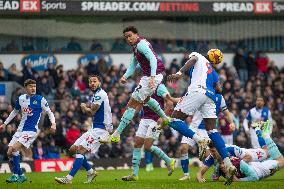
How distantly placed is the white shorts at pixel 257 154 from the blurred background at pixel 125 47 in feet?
35.5

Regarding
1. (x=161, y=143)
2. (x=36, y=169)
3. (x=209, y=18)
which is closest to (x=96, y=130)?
(x=36, y=169)

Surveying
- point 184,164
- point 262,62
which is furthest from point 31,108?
point 262,62

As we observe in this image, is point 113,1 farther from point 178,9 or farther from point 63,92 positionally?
point 63,92

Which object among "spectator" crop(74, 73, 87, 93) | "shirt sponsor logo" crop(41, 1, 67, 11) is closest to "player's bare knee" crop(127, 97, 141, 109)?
"spectator" crop(74, 73, 87, 93)

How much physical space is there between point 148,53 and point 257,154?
365 cm

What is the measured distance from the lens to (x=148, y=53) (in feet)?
59.6

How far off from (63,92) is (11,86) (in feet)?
7.16

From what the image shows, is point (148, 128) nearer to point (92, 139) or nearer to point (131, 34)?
point (92, 139)

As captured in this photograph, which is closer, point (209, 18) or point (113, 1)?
point (113, 1)

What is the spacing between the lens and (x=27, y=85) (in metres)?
20.1

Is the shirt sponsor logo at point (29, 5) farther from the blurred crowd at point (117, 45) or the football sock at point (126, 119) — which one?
the football sock at point (126, 119)

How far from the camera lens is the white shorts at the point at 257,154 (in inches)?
764

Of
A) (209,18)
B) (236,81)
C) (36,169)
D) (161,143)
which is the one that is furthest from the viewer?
(209,18)

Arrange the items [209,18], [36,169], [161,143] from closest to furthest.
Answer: [36,169], [161,143], [209,18]
